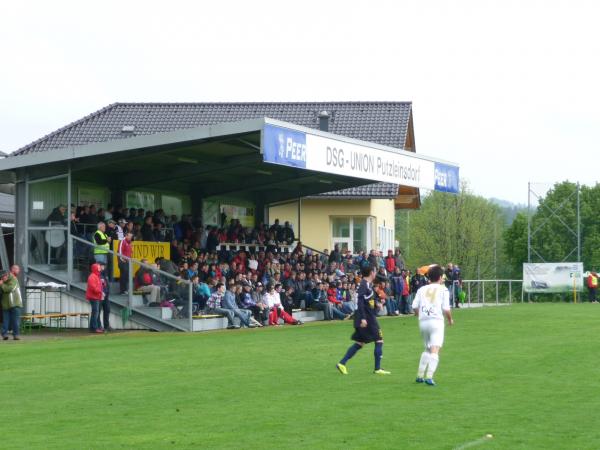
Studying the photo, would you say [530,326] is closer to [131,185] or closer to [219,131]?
[219,131]

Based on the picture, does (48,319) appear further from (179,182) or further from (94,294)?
(179,182)

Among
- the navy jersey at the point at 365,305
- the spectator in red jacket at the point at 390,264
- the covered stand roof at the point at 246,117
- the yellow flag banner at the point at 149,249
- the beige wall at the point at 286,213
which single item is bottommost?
the navy jersey at the point at 365,305

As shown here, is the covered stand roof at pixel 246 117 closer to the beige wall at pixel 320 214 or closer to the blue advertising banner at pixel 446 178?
the beige wall at pixel 320 214

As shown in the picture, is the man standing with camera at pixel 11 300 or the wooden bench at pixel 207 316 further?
the wooden bench at pixel 207 316

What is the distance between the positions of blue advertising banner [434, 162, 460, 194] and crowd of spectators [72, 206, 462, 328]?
3.51 m

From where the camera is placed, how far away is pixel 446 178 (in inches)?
1411

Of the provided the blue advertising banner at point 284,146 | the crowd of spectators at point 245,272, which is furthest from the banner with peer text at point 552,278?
the blue advertising banner at point 284,146

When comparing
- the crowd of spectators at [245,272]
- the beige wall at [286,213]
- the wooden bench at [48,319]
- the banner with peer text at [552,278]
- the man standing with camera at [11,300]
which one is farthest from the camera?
the banner with peer text at [552,278]

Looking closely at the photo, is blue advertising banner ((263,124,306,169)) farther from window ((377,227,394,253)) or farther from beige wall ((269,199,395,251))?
window ((377,227,394,253))

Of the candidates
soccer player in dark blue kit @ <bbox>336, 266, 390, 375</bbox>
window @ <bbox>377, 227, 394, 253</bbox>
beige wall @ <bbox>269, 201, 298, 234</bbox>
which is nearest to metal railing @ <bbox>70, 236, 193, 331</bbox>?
soccer player in dark blue kit @ <bbox>336, 266, 390, 375</bbox>

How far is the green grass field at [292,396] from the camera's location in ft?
33.8

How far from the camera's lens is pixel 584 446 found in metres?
9.62

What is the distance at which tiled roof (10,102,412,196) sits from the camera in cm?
5138

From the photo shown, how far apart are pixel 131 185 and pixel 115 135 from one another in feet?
63.4
